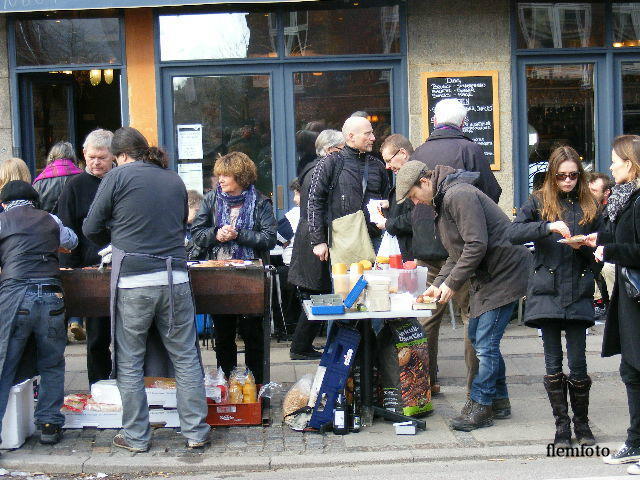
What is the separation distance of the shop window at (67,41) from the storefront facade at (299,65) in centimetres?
1

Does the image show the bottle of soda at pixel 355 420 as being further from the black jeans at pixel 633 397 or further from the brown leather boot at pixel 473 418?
the black jeans at pixel 633 397

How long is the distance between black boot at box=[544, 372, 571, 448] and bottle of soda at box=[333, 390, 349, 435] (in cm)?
136

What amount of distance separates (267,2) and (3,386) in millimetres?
5266

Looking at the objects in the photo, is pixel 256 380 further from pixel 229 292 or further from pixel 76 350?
pixel 76 350

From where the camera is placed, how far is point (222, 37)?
10930 millimetres

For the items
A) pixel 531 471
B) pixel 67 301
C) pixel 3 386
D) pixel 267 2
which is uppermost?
pixel 267 2

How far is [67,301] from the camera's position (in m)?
7.20

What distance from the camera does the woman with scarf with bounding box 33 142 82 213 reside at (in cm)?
909

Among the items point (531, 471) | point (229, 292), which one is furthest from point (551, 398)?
point (229, 292)

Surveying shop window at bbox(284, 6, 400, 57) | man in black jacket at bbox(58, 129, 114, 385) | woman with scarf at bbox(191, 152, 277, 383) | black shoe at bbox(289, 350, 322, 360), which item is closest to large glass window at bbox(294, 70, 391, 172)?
shop window at bbox(284, 6, 400, 57)

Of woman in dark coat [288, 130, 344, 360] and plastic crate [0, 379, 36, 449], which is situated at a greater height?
woman in dark coat [288, 130, 344, 360]

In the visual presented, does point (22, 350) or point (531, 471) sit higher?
point (22, 350)

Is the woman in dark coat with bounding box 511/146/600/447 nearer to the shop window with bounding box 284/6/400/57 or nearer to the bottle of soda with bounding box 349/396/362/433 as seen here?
the bottle of soda with bounding box 349/396/362/433

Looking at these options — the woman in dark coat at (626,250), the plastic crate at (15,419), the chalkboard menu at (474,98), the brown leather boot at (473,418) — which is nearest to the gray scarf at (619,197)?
the woman in dark coat at (626,250)
